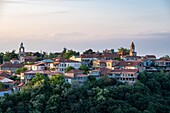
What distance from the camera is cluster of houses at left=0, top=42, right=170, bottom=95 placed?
10945 millimetres

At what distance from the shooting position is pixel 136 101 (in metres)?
9.67

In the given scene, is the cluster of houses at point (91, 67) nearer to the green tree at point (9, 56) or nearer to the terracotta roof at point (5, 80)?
the terracotta roof at point (5, 80)

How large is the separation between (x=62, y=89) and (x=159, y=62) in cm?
508

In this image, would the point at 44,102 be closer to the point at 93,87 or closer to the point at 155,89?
the point at 93,87

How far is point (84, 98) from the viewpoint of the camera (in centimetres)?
961

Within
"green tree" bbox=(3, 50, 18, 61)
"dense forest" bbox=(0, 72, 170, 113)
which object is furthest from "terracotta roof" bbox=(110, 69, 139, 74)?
"green tree" bbox=(3, 50, 18, 61)

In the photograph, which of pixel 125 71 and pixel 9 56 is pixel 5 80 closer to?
pixel 125 71

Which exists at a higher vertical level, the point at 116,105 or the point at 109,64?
the point at 109,64

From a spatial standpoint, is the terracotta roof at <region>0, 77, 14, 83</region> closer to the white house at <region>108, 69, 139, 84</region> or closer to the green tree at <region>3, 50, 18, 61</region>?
the white house at <region>108, 69, 139, 84</region>

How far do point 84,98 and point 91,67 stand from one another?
3.73m

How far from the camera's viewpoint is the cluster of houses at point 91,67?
10945 millimetres

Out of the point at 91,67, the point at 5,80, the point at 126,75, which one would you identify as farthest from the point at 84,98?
the point at 91,67

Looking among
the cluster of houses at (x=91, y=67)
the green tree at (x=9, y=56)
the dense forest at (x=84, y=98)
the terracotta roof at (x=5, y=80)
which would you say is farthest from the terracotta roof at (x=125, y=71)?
the green tree at (x=9, y=56)

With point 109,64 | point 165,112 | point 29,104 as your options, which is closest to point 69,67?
point 109,64
